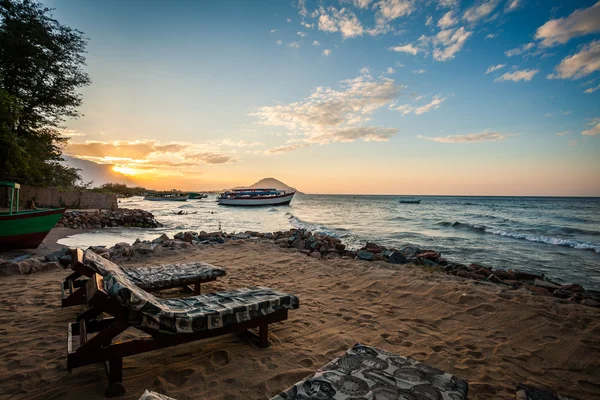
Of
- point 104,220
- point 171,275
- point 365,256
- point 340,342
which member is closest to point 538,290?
point 365,256

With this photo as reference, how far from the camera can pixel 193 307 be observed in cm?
291

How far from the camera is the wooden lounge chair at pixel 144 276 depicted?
318cm

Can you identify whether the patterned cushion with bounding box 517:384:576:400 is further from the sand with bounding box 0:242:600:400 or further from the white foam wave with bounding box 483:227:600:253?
the white foam wave with bounding box 483:227:600:253

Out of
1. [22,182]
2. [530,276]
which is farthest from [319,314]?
[22,182]

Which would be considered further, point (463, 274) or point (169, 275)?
point (463, 274)

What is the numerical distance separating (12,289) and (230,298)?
4.54 metres

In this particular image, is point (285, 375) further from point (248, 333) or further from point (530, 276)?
point (530, 276)

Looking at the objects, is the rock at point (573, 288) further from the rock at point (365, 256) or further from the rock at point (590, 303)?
the rock at point (365, 256)

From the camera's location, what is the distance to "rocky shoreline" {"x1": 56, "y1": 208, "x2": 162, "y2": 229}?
15.6 m

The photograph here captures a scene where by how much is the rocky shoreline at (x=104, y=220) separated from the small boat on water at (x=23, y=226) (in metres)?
7.83

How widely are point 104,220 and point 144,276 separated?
15.2m

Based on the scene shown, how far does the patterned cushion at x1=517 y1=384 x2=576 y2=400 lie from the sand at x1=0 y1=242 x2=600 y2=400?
0.38 ft

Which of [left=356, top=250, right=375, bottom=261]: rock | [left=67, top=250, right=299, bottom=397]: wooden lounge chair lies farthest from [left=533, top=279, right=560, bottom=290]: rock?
[left=67, top=250, right=299, bottom=397]: wooden lounge chair

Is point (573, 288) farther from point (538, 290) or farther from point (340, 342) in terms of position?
point (340, 342)
